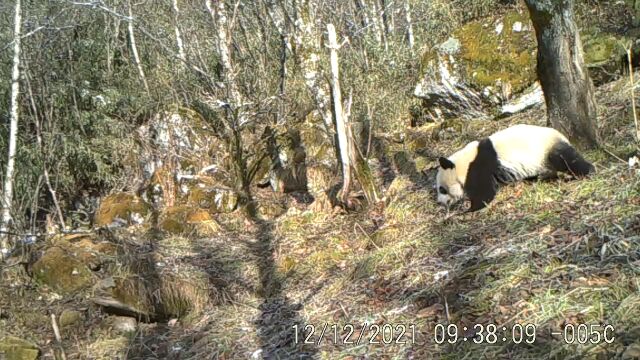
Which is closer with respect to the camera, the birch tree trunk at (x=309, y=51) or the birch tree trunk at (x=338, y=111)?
the birch tree trunk at (x=338, y=111)

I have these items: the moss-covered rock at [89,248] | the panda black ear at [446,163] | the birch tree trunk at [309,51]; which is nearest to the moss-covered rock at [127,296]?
the moss-covered rock at [89,248]

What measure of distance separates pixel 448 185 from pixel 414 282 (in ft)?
6.12

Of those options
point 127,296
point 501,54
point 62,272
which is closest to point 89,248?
point 62,272

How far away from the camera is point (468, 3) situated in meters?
12.5

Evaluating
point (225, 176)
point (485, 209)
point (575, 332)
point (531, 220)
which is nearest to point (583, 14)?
point (485, 209)

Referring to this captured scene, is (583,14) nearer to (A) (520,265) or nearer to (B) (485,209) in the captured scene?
(B) (485,209)

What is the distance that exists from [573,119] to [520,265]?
2627 mm

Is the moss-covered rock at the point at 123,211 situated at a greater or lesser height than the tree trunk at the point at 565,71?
lesser

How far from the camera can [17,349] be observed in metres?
5.68

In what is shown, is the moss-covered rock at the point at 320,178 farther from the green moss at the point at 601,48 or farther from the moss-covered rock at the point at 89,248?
the green moss at the point at 601,48

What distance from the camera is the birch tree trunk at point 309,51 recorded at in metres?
7.65

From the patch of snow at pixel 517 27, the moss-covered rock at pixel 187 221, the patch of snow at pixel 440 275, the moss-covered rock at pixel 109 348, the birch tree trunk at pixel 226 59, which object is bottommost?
the moss-covered rock at pixel 109 348

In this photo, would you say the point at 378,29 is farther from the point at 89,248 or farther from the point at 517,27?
the point at 89,248

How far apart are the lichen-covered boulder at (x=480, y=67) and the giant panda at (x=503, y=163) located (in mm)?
3772
